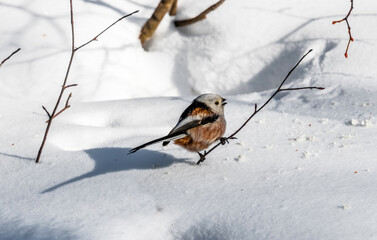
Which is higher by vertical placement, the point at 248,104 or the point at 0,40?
the point at 0,40

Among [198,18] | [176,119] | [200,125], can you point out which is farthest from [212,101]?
[198,18]

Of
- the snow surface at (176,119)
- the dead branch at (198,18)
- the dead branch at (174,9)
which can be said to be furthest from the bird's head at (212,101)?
the dead branch at (174,9)

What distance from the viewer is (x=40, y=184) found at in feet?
7.23

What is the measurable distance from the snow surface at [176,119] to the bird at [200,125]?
6.6 inches

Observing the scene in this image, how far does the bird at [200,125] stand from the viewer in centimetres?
222

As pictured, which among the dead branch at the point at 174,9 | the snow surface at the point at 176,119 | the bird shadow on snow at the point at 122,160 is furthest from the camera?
the dead branch at the point at 174,9

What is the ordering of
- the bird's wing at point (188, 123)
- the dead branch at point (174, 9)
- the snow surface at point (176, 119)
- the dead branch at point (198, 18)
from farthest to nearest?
the dead branch at point (174, 9)
the dead branch at point (198, 18)
the bird's wing at point (188, 123)
the snow surface at point (176, 119)

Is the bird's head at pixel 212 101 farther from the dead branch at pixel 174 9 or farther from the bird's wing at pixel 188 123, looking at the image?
the dead branch at pixel 174 9

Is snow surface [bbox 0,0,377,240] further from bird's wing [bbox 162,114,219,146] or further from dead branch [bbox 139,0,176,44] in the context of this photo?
bird's wing [bbox 162,114,219,146]

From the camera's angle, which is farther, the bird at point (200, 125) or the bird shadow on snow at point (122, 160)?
the bird shadow on snow at point (122, 160)

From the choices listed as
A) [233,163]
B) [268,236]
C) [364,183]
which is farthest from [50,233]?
[364,183]

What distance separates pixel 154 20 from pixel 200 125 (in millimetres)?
2212

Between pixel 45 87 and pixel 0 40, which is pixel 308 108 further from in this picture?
pixel 0 40

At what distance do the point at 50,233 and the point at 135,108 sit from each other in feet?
4.86
